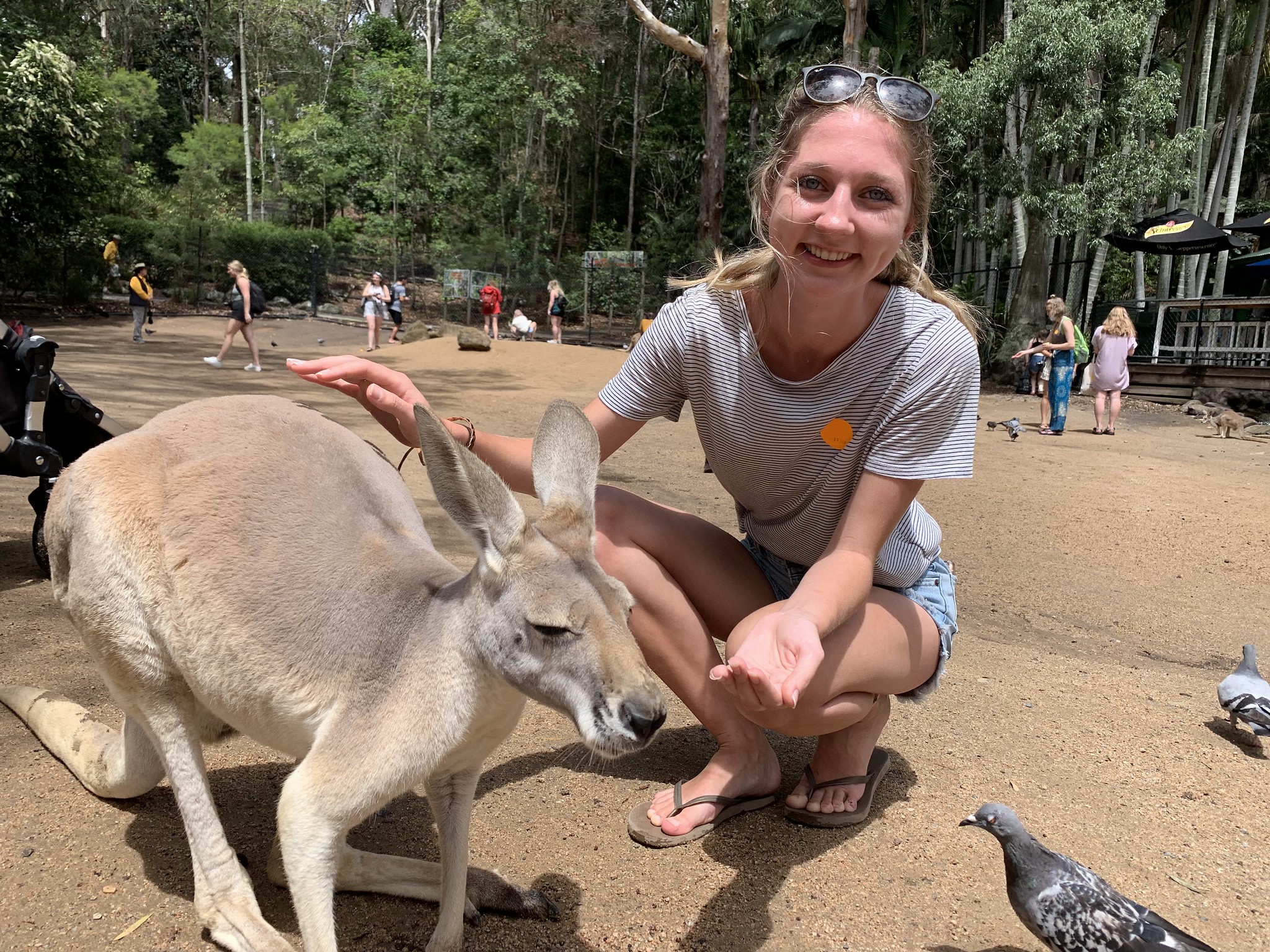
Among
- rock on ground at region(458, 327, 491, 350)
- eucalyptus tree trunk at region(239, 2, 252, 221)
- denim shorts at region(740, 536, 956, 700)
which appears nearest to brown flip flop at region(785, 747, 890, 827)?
denim shorts at region(740, 536, 956, 700)

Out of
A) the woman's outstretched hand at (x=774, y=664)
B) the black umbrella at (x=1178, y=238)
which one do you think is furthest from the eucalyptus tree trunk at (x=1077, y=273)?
the woman's outstretched hand at (x=774, y=664)

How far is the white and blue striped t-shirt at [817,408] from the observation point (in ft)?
7.29

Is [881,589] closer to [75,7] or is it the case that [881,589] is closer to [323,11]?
[75,7]

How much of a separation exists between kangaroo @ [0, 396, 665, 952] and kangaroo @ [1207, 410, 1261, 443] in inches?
475

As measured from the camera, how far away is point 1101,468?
8.67m

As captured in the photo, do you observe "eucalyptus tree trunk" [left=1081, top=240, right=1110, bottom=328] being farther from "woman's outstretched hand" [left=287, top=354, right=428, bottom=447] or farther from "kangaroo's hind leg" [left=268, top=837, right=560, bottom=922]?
"kangaroo's hind leg" [left=268, top=837, right=560, bottom=922]

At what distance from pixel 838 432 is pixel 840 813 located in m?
1.02

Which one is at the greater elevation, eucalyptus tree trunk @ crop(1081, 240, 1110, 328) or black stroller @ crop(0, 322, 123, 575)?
eucalyptus tree trunk @ crop(1081, 240, 1110, 328)

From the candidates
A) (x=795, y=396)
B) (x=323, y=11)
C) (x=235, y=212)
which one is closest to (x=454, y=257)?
(x=235, y=212)

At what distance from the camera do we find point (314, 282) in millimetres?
23656

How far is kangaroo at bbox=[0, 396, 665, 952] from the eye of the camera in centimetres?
167

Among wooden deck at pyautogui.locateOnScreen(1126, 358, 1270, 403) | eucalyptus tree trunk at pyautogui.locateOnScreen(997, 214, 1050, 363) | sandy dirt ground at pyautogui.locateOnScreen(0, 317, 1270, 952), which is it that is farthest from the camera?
eucalyptus tree trunk at pyautogui.locateOnScreen(997, 214, 1050, 363)

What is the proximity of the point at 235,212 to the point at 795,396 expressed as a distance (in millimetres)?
35913

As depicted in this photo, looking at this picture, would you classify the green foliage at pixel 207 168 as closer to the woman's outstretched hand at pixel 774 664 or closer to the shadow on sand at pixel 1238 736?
the shadow on sand at pixel 1238 736
